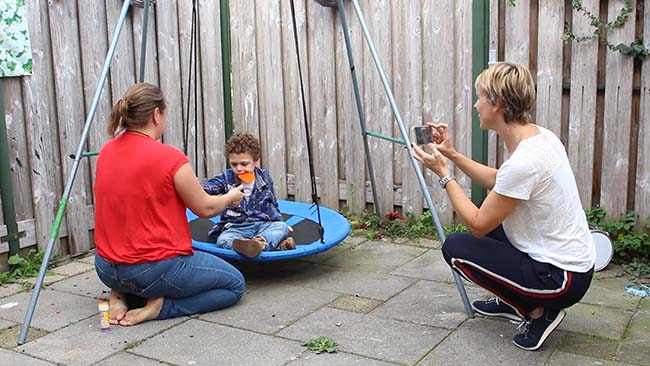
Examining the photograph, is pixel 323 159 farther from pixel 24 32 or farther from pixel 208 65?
pixel 24 32

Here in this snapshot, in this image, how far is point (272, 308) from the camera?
3.73 metres

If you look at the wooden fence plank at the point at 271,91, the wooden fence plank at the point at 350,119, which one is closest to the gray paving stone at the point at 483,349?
the wooden fence plank at the point at 350,119

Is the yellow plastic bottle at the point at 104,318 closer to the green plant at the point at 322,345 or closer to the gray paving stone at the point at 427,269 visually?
the green plant at the point at 322,345

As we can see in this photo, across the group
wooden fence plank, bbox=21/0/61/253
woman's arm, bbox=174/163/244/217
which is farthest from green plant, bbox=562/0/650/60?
wooden fence plank, bbox=21/0/61/253

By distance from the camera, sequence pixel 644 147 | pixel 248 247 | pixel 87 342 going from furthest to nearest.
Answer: pixel 644 147 < pixel 248 247 < pixel 87 342

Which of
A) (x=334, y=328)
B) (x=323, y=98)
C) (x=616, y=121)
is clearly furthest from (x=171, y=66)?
(x=616, y=121)

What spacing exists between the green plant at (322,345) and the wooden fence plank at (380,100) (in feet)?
7.18

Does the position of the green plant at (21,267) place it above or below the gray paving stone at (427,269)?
above

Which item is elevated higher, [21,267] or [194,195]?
[194,195]

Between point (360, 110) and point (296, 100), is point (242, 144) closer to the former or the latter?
point (360, 110)

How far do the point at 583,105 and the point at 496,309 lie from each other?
1.63 metres

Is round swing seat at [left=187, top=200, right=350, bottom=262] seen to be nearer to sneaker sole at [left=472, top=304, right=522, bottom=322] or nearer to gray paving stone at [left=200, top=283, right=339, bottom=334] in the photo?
gray paving stone at [left=200, top=283, right=339, bottom=334]

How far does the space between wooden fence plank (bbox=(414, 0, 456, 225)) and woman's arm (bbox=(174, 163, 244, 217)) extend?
6.77 ft

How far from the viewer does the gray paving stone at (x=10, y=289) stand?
13.4 ft
